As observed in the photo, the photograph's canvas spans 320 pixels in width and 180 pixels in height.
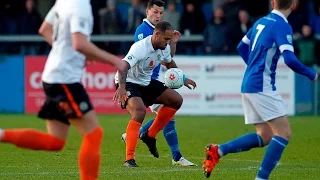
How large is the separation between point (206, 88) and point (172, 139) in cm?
1023

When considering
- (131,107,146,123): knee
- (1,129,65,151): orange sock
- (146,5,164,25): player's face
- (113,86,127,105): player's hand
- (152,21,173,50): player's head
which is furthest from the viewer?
(146,5,164,25): player's face

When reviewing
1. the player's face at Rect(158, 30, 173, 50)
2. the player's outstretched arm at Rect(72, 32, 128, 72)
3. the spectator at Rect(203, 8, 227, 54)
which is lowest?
the spectator at Rect(203, 8, 227, 54)

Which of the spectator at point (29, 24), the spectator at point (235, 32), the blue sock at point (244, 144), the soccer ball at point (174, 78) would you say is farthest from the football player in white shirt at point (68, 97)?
the spectator at point (29, 24)

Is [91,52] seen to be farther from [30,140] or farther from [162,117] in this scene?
[162,117]

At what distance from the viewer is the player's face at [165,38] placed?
40.3ft

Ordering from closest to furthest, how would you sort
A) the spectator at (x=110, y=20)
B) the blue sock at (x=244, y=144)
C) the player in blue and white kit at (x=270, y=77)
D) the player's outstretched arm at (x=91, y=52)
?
1. the player's outstretched arm at (x=91, y=52)
2. the player in blue and white kit at (x=270, y=77)
3. the blue sock at (x=244, y=144)
4. the spectator at (x=110, y=20)

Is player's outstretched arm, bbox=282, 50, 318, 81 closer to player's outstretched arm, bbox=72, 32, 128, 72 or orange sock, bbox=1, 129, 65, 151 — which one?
player's outstretched arm, bbox=72, 32, 128, 72

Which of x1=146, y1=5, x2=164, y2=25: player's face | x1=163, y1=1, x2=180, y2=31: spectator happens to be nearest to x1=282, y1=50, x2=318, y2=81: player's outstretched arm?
x1=146, y1=5, x2=164, y2=25: player's face

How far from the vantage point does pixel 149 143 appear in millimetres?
13109

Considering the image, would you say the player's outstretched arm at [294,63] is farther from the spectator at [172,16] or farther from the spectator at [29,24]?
the spectator at [29,24]

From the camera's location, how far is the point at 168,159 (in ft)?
44.9

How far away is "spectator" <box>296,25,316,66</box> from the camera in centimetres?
2433

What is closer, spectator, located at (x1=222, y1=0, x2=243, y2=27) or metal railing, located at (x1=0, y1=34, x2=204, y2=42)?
spectator, located at (x1=222, y1=0, x2=243, y2=27)

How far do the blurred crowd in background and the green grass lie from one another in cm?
419
